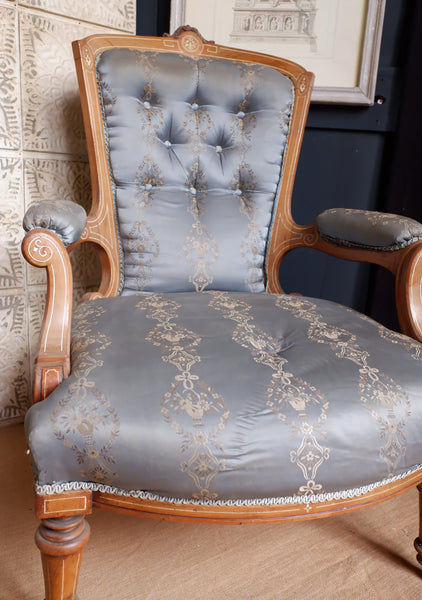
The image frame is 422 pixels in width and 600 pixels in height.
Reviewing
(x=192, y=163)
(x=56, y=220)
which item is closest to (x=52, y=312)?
(x=56, y=220)

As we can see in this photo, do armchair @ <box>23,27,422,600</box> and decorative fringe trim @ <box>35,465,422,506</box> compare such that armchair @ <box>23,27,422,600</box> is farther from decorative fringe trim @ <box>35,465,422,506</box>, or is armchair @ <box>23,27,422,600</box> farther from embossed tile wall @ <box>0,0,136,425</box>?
embossed tile wall @ <box>0,0,136,425</box>

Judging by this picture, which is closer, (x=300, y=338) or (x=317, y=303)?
(x=300, y=338)

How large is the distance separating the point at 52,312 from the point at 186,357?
0.72ft

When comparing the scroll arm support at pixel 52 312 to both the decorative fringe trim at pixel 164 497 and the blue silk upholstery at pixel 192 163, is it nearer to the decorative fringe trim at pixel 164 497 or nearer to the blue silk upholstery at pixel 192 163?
the decorative fringe trim at pixel 164 497

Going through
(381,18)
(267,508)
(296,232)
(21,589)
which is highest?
(381,18)

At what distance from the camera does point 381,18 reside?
147 cm

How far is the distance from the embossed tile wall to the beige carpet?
439mm

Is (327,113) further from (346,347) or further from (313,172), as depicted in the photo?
(346,347)

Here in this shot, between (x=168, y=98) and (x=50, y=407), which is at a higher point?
(x=168, y=98)

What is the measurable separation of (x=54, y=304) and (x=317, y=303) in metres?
0.53

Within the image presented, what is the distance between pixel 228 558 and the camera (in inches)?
→ 39.6

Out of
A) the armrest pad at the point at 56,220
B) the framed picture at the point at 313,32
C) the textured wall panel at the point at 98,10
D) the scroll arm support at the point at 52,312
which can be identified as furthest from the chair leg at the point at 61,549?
the framed picture at the point at 313,32

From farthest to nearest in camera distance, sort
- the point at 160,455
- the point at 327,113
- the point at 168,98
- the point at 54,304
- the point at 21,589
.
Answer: the point at 327,113, the point at 168,98, the point at 21,589, the point at 54,304, the point at 160,455

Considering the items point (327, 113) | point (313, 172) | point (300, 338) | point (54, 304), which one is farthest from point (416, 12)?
point (54, 304)
